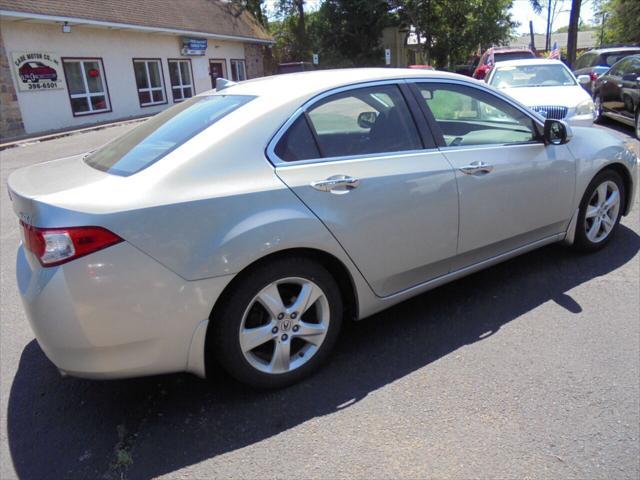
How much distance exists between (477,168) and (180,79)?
23.0 metres

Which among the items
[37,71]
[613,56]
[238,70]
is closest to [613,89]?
[613,56]

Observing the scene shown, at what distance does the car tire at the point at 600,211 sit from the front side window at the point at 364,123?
6.22ft

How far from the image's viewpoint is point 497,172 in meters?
3.44

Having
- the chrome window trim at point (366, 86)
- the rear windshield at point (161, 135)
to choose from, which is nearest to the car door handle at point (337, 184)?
the chrome window trim at point (366, 86)

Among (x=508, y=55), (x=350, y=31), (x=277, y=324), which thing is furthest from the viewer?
(x=350, y=31)

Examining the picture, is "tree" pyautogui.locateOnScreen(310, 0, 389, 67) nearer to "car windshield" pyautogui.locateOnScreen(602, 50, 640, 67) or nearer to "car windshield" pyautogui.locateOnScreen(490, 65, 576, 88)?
"car windshield" pyautogui.locateOnScreen(602, 50, 640, 67)

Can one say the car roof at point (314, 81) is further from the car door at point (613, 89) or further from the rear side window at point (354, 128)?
the car door at point (613, 89)

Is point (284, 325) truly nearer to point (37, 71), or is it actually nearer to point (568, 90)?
point (568, 90)

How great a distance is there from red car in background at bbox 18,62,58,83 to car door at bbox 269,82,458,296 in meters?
17.1

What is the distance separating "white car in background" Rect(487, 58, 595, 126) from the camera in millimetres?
8336

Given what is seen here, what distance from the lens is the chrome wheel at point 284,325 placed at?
264 centimetres

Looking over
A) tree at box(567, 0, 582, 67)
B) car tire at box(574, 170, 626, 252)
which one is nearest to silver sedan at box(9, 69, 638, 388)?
car tire at box(574, 170, 626, 252)

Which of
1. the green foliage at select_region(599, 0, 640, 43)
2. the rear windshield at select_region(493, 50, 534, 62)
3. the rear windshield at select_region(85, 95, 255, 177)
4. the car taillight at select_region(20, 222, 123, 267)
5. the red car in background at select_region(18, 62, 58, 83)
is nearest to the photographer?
the car taillight at select_region(20, 222, 123, 267)

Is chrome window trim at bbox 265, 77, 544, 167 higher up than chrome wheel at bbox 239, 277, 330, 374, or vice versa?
chrome window trim at bbox 265, 77, 544, 167
